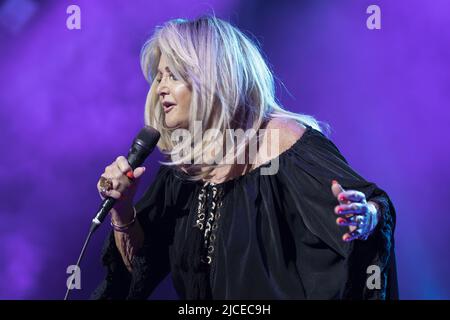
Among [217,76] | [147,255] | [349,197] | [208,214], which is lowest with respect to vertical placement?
[147,255]

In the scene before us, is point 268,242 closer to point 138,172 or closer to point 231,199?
point 231,199

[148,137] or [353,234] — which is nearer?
[353,234]

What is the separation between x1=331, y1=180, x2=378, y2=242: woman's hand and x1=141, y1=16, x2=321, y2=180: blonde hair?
0.45 metres

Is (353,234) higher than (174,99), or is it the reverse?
(174,99)

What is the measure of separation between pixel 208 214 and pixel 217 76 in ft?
1.24

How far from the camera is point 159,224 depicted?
5.79ft

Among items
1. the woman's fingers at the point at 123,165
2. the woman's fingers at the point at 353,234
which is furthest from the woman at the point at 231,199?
the woman's fingers at the point at 353,234

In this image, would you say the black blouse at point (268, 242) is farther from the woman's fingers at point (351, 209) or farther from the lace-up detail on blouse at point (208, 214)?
the woman's fingers at point (351, 209)

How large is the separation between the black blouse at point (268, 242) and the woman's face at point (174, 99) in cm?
18

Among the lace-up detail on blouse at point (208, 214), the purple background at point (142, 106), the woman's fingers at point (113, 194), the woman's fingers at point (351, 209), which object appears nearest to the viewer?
the woman's fingers at point (351, 209)

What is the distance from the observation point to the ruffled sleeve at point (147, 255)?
66.4 inches

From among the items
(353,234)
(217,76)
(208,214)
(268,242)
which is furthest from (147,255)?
(353,234)

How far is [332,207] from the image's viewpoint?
151 centimetres

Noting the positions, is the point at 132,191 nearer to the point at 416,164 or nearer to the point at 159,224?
the point at 159,224
